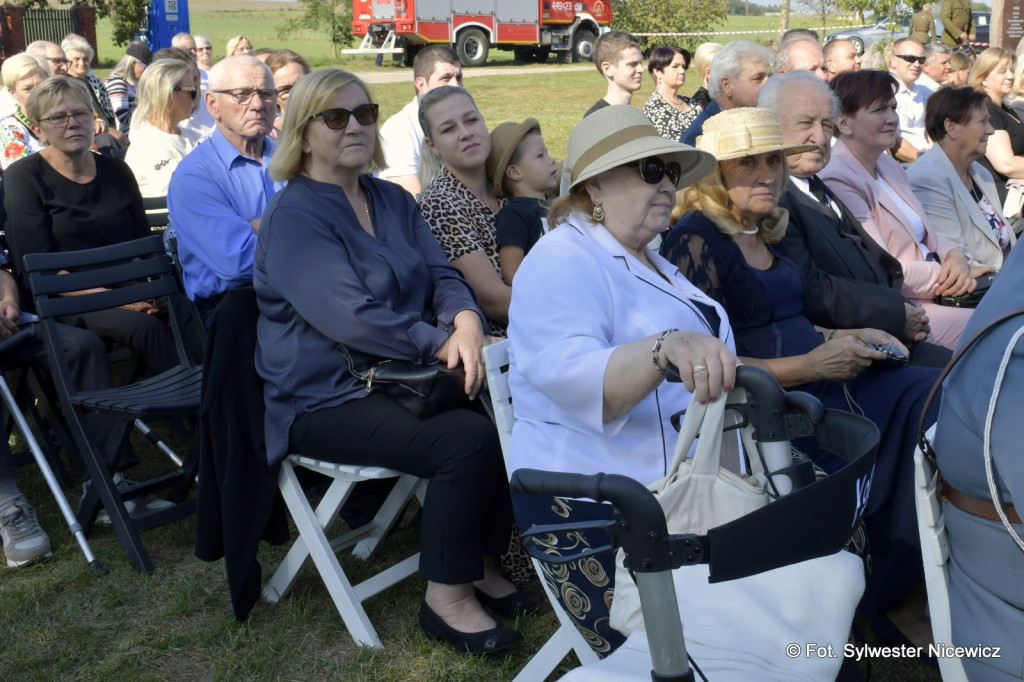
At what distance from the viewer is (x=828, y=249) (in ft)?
12.9

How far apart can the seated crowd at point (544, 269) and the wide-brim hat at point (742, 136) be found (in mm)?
12

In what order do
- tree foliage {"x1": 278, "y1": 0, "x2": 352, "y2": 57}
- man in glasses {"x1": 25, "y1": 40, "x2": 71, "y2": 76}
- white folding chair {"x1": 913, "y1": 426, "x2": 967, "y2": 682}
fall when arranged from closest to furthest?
1. white folding chair {"x1": 913, "y1": 426, "x2": 967, "y2": 682}
2. man in glasses {"x1": 25, "y1": 40, "x2": 71, "y2": 76}
3. tree foliage {"x1": 278, "y1": 0, "x2": 352, "y2": 57}

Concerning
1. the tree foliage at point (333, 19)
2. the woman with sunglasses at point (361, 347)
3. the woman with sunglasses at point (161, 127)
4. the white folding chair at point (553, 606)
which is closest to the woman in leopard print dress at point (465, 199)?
the woman with sunglasses at point (361, 347)

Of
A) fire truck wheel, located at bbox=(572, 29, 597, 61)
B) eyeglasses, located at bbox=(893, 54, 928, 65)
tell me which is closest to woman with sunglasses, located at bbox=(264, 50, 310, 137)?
eyeglasses, located at bbox=(893, 54, 928, 65)

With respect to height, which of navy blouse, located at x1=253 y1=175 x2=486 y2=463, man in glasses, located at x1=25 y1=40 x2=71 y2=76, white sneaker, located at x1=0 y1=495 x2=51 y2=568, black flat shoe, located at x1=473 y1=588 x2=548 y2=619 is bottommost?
black flat shoe, located at x1=473 y1=588 x2=548 y2=619

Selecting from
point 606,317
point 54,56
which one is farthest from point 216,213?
point 54,56

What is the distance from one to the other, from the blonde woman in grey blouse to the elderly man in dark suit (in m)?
2.80

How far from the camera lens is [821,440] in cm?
190

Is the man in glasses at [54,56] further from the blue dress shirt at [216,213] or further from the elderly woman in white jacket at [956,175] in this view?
the elderly woman in white jacket at [956,175]

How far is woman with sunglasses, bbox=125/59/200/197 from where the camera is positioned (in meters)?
5.97

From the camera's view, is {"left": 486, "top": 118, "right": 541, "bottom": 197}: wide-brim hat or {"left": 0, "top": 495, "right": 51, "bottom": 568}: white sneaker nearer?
{"left": 0, "top": 495, "right": 51, "bottom": 568}: white sneaker

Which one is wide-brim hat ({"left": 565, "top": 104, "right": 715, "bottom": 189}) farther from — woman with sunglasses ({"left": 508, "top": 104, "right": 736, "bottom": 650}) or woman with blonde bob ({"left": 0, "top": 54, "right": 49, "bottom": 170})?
woman with blonde bob ({"left": 0, "top": 54, "right": 49, "bottom": 170})

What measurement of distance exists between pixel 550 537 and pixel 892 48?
8081mm

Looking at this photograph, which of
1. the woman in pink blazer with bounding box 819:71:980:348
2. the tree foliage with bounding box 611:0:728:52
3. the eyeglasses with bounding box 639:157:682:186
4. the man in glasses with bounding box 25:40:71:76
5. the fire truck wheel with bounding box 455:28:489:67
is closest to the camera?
the eyeglasses with bounding box 639:157:682:186
